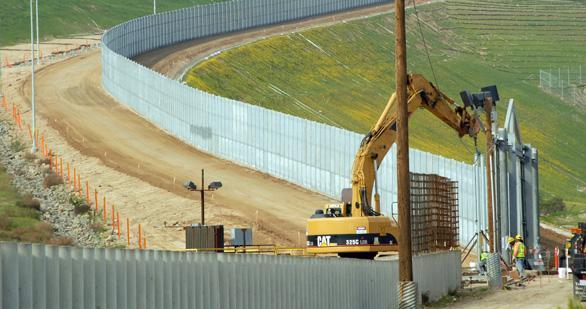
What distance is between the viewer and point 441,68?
12294 cm

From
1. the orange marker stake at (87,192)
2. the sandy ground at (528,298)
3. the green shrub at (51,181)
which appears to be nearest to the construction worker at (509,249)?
the sandy ground at (528,298)

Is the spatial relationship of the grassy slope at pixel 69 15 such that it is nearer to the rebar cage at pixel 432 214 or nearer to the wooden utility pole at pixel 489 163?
the rebar cage at pixel 432 214

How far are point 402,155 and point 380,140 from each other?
10.4m

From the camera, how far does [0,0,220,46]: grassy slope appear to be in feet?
461

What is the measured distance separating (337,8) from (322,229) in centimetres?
9452

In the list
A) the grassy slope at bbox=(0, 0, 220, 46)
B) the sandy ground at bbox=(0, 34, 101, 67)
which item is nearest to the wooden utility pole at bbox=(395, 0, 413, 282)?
the sandy ground at bbox=(0, 34, 101, 67)

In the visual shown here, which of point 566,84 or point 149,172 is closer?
point 149,172

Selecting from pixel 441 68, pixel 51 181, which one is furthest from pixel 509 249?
pixel 441 68

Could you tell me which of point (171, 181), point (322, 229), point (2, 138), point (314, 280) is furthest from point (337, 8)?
point (314, 280)

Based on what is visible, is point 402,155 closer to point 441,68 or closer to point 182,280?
point 182,280

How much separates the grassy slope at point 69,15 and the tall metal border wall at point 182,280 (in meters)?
106

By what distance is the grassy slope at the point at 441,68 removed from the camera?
101062 millimetres

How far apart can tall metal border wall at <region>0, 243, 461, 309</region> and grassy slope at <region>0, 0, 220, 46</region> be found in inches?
4158

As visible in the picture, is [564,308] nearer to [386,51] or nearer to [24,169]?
[24,169]
